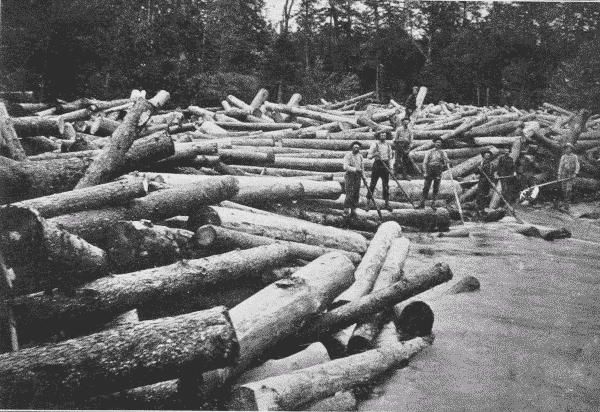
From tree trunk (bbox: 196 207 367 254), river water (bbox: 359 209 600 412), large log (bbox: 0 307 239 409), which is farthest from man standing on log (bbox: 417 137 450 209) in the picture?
large log (bbox: 0 307 239 409)

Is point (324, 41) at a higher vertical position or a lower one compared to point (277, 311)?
higher

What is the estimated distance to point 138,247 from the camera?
3318 mm

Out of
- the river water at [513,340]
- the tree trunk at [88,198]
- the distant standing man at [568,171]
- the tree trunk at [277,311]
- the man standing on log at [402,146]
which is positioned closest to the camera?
the tree trunk at [277,311]

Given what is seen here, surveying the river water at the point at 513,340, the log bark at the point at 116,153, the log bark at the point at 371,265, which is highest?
the log bark at the point at 116,153

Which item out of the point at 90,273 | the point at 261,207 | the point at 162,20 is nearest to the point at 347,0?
the point at 162,20

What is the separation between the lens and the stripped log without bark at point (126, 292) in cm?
261

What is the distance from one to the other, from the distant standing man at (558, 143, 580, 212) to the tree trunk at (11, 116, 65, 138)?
698 centimetres

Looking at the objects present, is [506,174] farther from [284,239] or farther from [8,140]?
[8,140]

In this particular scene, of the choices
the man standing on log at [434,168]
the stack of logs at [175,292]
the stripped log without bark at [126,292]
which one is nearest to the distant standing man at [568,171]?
the stack of logs at [175,292]

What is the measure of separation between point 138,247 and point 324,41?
5.61 m

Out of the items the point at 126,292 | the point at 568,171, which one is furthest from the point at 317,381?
the point at 568,171

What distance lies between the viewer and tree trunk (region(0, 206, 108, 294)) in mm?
2635

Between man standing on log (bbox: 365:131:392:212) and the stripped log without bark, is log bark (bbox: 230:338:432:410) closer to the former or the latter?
the stripped log without bark

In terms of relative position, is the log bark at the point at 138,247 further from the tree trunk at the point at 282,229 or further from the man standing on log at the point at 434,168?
the man standing on log at the point at 434,168
